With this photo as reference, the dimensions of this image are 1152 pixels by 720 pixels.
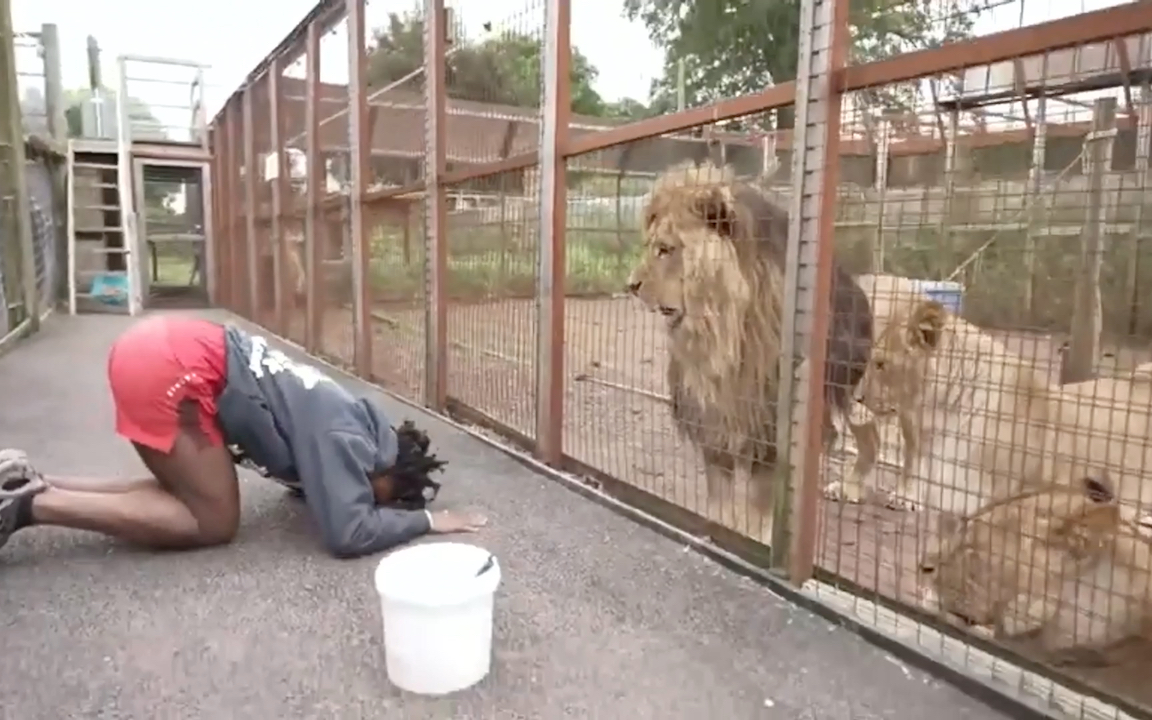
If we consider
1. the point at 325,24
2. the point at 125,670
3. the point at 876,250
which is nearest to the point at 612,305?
the point at 876,250

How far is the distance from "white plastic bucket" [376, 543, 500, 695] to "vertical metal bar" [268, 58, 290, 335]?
6.21 meters

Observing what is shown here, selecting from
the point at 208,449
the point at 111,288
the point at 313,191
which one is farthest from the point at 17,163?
the point at 208,449

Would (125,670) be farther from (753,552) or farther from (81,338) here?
(81,338)

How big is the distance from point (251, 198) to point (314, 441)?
703 cm

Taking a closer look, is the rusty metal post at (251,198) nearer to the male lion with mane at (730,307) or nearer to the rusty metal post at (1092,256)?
the male lion with mane at (730,307)

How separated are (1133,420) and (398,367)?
380 centimetres

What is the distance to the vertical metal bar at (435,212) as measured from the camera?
412 cm

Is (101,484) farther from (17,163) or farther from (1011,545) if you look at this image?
(17,163)

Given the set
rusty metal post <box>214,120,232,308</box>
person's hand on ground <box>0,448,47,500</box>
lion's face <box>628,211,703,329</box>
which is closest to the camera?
person's hand on ground <box>0,448,47,500</box>

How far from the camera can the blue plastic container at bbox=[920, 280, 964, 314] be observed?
101 inches

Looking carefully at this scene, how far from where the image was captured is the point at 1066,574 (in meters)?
2.02

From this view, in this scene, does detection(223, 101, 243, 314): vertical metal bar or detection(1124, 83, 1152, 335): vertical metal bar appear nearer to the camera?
detection(1124, 83, 1152, 335): vertical metal bar

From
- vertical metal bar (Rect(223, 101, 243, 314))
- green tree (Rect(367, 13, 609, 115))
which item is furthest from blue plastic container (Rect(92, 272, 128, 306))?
green tree (Rect(367, 13, 609, 115))

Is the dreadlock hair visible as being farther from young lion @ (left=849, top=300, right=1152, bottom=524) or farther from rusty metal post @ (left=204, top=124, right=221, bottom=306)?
rusty metal post @ (left=204, top=124, right=221, bottom=306)
